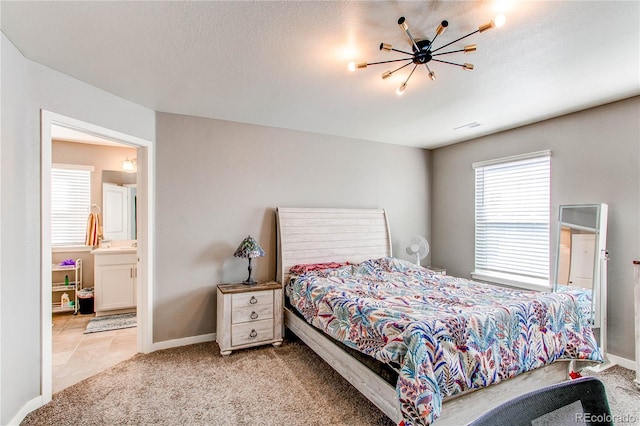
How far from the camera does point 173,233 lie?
3.38m

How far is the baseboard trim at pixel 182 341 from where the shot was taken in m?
3.29

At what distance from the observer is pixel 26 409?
2.19 metres

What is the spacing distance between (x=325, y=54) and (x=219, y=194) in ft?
6.71

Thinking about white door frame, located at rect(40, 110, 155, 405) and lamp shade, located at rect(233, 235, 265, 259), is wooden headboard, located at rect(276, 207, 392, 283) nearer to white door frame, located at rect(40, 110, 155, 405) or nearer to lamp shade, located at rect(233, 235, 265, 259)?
lamp shade, located at rect(233, 235, 265, 259)

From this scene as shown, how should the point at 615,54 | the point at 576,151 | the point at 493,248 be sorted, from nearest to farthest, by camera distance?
the point at 615,54, the point at 576,151, the point at 493,248

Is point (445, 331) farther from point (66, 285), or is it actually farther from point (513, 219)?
point (66, 285)

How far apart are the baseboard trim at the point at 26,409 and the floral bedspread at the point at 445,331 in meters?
2.08

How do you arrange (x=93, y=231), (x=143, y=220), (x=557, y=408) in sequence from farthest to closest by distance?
(x=93, y=231) < (x=143, y=220) < (x=557, y=408)

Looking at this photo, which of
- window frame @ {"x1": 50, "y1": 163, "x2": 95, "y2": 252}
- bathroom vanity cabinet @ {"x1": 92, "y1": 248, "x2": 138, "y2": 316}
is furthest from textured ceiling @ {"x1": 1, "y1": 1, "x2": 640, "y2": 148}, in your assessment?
window frame @ {"x1": 50, "y1": 163, "x2": 95, "y2": 252}

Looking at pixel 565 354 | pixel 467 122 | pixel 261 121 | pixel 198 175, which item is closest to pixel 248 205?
pixel 198 175

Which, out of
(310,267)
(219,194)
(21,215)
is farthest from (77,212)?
(310,267)

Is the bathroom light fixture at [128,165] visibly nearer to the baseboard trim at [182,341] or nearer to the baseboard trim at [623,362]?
the baseboard trim at [182,341]

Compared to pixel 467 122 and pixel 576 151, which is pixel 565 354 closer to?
pixel 576 151

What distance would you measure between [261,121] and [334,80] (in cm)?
137
